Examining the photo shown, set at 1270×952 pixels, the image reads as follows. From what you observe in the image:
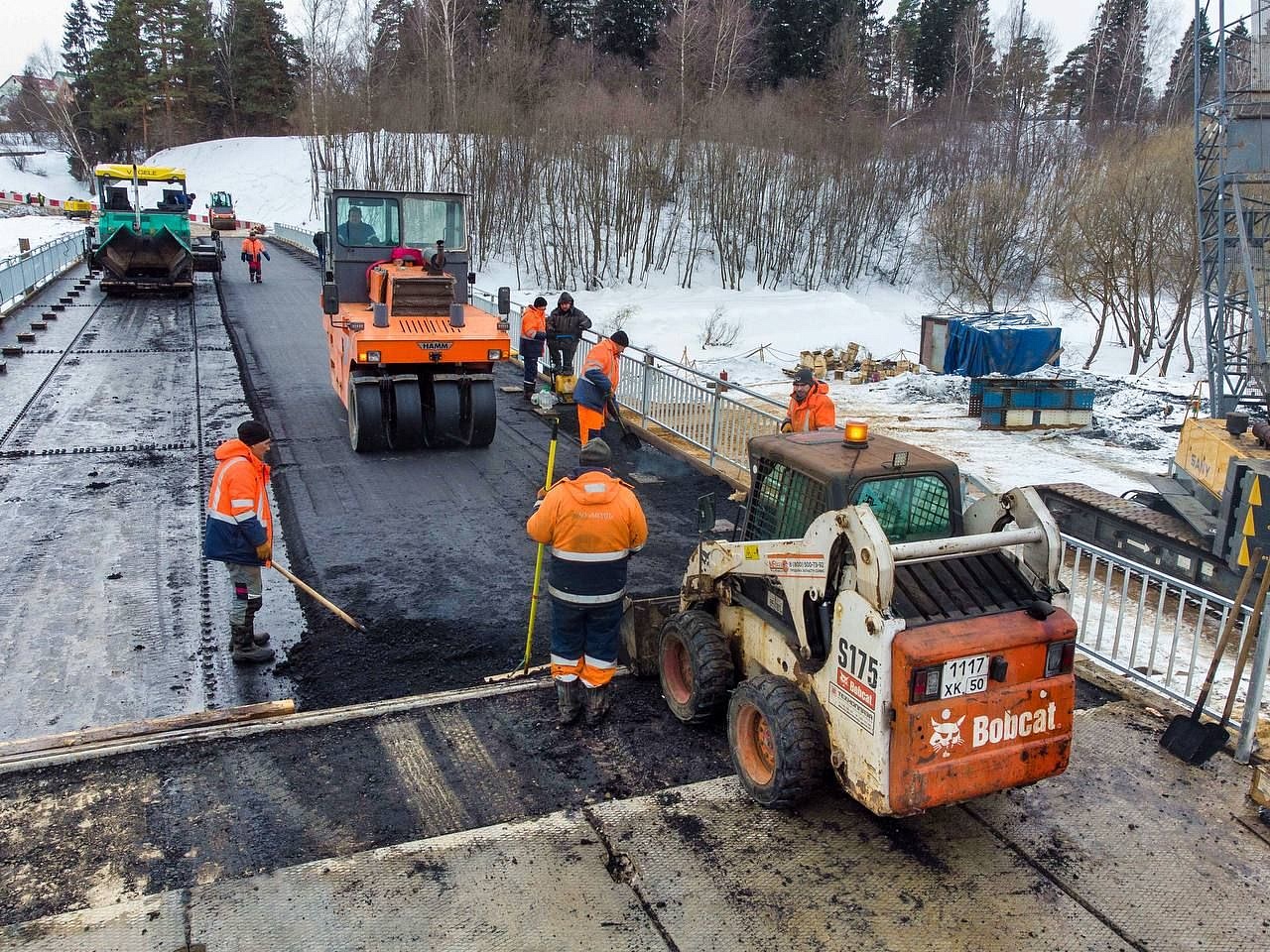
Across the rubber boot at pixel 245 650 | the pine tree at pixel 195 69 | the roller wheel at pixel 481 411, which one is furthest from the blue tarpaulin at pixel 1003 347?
the pine tree at pixel 195 69

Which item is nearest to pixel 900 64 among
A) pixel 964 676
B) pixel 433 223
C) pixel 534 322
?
pixel 534 322

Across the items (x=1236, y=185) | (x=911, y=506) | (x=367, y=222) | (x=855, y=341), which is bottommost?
(x=855, y=341)

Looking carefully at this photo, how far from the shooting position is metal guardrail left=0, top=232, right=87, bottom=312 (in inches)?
779

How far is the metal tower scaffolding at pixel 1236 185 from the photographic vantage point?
17750 millimetres

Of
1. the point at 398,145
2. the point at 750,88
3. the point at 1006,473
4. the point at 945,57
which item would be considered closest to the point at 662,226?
the point at 398,145

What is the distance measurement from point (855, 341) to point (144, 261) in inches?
883

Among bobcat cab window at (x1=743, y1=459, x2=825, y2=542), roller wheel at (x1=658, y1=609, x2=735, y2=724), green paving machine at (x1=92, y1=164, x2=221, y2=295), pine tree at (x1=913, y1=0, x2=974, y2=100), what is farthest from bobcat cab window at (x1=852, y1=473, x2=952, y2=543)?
pine tree at (x1=913, y1=0, x2=974, y2=100)

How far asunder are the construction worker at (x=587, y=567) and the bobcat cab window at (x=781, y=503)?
629 mm

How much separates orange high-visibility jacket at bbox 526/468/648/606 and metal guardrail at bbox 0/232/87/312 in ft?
62.0

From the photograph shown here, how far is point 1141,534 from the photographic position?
1041 centimetres

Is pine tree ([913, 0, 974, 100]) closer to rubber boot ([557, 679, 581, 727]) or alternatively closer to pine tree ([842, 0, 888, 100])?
pine tree ([842, 0, 888, 100])

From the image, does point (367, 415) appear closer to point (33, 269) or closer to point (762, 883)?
point (762, 883)

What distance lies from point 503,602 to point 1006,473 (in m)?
11.6

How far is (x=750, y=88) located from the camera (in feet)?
181
